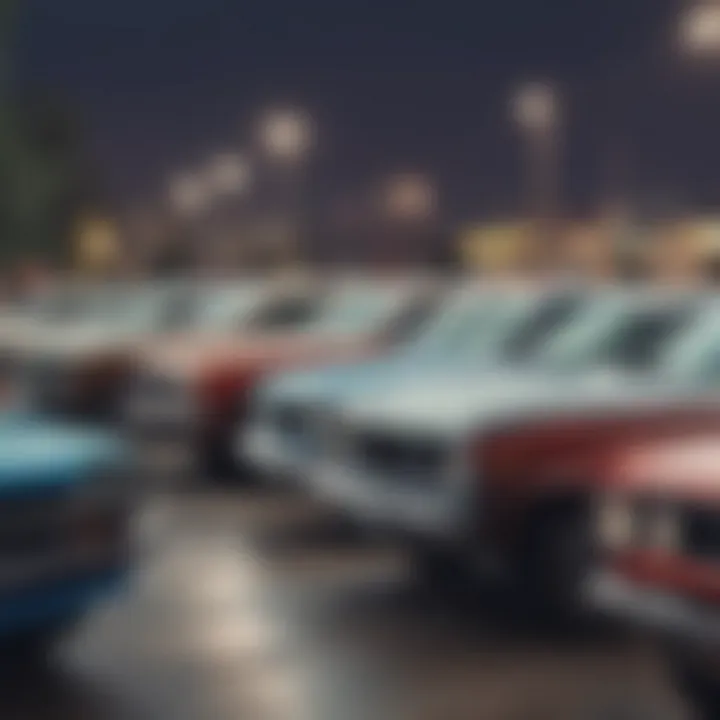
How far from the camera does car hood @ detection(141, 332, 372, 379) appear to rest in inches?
612

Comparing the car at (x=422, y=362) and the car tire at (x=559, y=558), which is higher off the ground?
the car at (x=422, y=362)

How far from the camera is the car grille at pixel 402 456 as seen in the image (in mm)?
9320

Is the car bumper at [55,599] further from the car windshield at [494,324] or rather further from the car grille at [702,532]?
the car windshield at [494,324]

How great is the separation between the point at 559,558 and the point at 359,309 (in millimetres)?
9117

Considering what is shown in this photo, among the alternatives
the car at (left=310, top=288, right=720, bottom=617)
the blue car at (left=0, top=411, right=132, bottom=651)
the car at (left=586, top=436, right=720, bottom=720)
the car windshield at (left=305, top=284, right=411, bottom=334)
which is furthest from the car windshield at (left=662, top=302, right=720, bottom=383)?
the car windshield at (left=305, top=284, right=411, bottom=334)

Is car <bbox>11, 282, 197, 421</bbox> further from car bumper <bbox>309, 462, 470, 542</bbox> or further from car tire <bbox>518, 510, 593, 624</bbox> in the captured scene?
car tire <bbox>518, 510, 593, 624</bbox>

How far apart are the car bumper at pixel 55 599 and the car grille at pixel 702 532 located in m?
2.26

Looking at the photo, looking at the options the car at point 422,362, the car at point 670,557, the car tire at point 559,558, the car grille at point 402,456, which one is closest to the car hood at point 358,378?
the car at point 422,362

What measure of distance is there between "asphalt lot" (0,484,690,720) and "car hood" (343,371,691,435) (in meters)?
0.91

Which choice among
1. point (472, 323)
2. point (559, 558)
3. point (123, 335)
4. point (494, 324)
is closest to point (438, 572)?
point (559, 558)

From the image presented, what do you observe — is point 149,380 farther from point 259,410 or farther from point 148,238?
point 148,238

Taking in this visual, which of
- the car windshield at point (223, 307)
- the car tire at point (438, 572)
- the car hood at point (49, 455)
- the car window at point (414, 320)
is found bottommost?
the car tire at point (438, 572)

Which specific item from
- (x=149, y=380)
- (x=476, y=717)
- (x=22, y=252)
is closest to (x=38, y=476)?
(x=476, y=717)

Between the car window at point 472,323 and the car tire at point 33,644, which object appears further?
the car window at point 472,323
